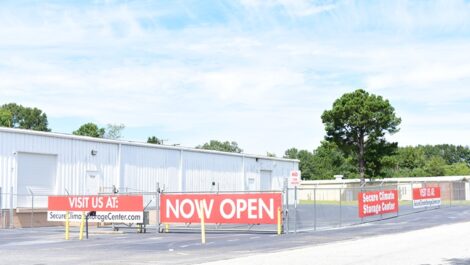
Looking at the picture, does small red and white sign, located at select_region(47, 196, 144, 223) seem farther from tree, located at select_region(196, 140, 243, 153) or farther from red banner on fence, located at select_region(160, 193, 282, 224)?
tree, located at select_region(196, 140, 243, 153)

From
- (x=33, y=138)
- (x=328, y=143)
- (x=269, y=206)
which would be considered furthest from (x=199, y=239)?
(x=328, y=143)

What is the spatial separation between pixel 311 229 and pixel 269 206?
9.30ft

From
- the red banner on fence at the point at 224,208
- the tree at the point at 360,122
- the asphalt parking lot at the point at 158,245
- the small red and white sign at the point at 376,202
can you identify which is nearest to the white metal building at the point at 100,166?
the asphalt parking lot at the point at 158,245

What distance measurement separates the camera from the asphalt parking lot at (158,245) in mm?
16672

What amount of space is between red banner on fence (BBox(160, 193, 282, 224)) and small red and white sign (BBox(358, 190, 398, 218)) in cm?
674

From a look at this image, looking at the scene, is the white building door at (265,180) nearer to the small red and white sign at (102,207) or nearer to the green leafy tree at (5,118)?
the small red and white sign at (102,207)

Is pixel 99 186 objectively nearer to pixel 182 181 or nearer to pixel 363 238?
pixel 182 181

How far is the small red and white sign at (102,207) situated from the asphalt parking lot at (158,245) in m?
0.71

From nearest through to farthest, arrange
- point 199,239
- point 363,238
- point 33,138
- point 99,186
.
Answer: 1. point 363,238
2. point 199,239
3. point 33,138
4. point 99,186

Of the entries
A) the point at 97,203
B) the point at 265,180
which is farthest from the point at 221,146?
the point at 97,203

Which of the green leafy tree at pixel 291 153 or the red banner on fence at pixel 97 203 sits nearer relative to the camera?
the red banner on fence at pixel 97 203

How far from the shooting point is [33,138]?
34906 millimetres

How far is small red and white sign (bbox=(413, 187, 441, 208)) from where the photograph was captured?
3875 centimetres

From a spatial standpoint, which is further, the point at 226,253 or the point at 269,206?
the point at 269,206
